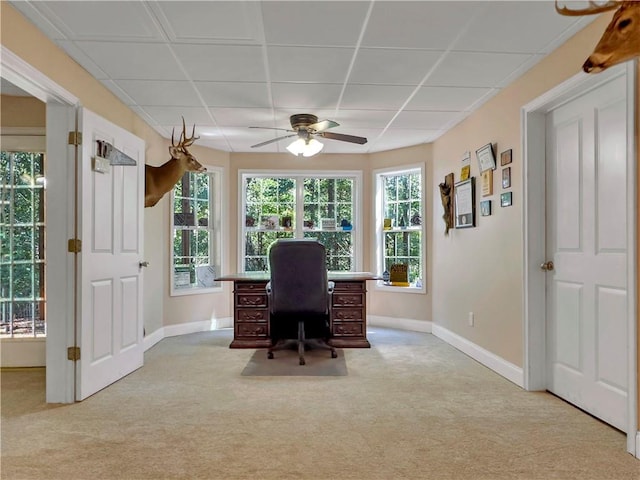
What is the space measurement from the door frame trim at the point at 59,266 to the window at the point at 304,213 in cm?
313

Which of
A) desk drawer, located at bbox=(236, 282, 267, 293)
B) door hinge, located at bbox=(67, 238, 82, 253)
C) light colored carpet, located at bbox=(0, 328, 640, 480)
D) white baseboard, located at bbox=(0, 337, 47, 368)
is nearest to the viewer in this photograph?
light colored carpet, located at bbox=(0, 328, 640, 480)

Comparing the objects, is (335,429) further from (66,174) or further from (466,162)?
(466,162)

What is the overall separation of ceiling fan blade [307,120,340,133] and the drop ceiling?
200mm

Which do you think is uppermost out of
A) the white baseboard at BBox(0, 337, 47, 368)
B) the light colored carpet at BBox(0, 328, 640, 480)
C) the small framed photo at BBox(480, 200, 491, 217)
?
the small framed photo at BBox(480, 200, 491, 217)

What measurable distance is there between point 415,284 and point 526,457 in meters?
3.52

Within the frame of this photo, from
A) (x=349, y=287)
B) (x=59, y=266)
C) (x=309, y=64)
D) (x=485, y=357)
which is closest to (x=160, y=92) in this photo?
(x=309, y=64)

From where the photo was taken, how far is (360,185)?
592 centimetres

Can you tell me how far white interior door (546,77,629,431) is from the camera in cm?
233

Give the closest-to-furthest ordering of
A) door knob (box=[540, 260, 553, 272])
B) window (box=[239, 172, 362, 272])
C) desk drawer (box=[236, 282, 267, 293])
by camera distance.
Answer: door knob (box=[540, 260, 553, 272])
desk drawer (box=[236, 282, 267, 293])
window (box=[239, 172, 362, 272])

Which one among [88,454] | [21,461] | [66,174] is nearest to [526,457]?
[88,454]

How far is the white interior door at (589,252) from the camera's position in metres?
2.33

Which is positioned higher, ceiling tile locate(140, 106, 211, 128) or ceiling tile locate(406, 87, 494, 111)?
ceiling tile locate(406, 87, 494, 111)

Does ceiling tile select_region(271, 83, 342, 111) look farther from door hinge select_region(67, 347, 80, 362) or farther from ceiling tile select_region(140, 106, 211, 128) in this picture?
door hinge select_region(67, 347, 80, 362)

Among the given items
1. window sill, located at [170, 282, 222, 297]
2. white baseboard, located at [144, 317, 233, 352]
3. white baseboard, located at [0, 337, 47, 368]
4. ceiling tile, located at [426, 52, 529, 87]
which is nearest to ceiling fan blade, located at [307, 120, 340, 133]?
ceiling tile, located at [426, 52, 529, 87]
